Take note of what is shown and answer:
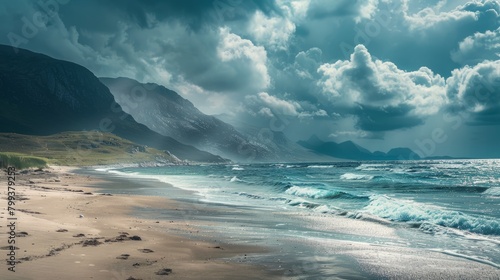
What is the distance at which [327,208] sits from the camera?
30297 millimetres

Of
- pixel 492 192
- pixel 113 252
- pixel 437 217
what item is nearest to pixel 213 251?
pixel 113 252

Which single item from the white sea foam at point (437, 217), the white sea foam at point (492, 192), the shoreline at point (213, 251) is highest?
the white sea foam at point (492, 192)

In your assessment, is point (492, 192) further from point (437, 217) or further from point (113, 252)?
point (113, 252)

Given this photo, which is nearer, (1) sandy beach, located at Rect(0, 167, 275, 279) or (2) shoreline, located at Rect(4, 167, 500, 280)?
(1) sandy beach, located at Rect(0, 167, 275, 279)

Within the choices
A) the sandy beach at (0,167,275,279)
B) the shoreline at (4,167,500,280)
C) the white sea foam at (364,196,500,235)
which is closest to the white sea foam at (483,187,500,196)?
the white sea foam at (364,196,500,235)

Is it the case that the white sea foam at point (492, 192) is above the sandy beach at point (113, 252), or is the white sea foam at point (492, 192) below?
above

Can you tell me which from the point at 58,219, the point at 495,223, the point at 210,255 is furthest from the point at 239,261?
the point at 495,223

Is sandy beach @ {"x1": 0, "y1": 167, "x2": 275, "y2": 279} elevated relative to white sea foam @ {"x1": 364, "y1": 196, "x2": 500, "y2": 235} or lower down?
lower down

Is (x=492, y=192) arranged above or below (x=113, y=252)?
above

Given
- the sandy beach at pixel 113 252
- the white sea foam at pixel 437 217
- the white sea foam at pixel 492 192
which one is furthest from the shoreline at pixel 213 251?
the white sea foam at pixel 492 192

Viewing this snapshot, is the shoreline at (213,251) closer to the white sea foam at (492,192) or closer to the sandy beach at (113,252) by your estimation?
the sandy beach at (113,252)

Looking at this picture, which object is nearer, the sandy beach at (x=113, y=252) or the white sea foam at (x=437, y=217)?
the sandy beach at (x=113, y=252)

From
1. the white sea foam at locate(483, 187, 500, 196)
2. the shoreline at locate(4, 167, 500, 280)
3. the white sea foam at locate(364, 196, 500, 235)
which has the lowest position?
the shoreline at locate(4, 167, 500, 280)

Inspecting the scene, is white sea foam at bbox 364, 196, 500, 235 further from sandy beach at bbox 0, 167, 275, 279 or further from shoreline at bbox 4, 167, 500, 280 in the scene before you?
sandy beach at bbox 0, 167, 275, 279
